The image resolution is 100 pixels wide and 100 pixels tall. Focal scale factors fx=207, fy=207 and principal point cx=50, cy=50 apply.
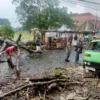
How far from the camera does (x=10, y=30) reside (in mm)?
33062

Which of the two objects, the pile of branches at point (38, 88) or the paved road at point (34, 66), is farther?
the paved road at point (34, 66)

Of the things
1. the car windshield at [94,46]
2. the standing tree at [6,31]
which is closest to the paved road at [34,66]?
the car windshield at [94,46]

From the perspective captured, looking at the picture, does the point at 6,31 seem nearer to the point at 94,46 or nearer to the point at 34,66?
the point at 34,66

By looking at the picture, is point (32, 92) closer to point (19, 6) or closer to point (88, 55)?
point (88, 55)

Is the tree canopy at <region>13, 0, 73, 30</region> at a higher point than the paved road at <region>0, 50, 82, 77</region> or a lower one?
higher

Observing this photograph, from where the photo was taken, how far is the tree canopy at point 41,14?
32.7m

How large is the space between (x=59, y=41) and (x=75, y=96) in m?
22.1

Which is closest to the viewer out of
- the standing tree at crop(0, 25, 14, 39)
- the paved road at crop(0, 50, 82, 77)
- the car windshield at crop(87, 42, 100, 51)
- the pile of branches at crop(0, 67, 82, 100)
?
the pile of branches at crop(0, 67, 82, 100)

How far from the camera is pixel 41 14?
32719 millimetres

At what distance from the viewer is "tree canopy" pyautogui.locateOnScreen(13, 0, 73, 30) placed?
3269 cm

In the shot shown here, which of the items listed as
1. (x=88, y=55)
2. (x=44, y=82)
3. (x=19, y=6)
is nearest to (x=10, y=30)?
(x=19, y=6)

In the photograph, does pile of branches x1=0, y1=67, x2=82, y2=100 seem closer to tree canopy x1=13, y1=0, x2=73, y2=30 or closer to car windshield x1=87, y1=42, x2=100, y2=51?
car windshield x1=87, y1=42, x2=100, y2=51

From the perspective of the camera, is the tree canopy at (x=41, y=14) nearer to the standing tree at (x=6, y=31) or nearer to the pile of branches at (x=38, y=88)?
the standing tree at (x=6, y=31)

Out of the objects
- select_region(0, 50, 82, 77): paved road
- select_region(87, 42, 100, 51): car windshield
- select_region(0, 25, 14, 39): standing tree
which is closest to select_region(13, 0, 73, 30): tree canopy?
select_region(0, 25, 14, 39): standing tree
